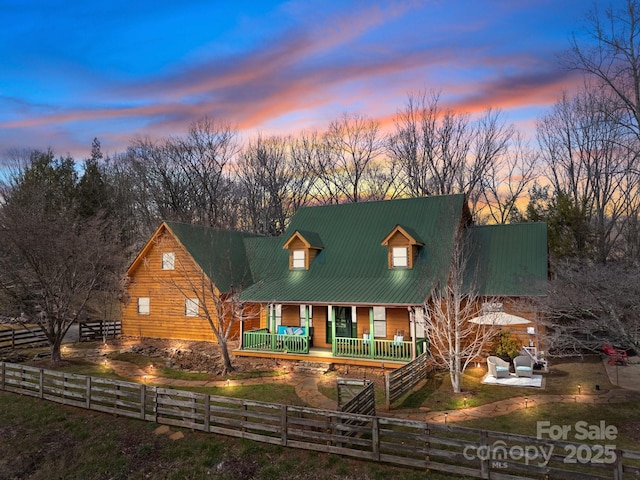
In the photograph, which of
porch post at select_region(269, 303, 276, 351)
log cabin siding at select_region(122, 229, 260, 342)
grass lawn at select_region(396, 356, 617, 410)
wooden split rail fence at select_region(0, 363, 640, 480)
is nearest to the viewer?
wooden split rail fence at select_region(0, 363, 640, 480)

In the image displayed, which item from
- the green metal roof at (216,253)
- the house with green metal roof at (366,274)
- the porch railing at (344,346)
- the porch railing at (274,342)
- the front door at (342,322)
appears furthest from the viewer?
the green metal roof at (216,253)

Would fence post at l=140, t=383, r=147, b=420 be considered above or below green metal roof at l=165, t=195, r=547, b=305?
below

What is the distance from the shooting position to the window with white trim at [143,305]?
2608cm

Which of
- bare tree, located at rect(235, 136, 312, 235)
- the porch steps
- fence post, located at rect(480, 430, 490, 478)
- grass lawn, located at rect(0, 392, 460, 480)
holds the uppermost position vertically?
bare tree, located at rect(235, 136, 312, 235)

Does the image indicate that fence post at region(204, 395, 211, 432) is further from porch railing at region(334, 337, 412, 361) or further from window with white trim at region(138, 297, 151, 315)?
window with white trim at region(138, 297, 151, 315)

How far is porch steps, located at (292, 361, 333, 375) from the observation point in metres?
18.2

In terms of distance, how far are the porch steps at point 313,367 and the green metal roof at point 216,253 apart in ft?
21.0

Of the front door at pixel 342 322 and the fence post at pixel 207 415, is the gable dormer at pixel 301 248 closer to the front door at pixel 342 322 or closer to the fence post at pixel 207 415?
the front door at pixel 342 322

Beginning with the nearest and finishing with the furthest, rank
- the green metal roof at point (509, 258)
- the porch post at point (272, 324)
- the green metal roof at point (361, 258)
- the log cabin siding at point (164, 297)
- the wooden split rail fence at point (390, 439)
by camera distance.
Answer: the wooden split rail fence at point (390, 439) < the green metal roof at point (361, 258) < the green metal roof at point (509, 258) < the porch post at point (272, 324) < the log cabin siding at point (164, 297)

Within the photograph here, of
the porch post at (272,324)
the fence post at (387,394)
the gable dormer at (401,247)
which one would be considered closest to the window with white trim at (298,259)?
the porch post at (272,324)

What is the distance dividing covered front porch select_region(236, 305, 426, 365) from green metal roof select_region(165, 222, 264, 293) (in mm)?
3670

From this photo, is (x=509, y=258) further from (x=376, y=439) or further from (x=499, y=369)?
(x=376, y=439)

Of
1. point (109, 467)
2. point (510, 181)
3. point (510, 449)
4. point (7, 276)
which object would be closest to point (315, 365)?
point (109, 467)

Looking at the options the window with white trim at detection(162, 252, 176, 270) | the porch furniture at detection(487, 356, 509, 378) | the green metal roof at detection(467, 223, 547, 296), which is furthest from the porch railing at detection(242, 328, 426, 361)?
the window with white trim at detection(162, 252, 176, 270)
